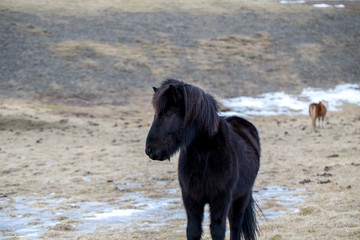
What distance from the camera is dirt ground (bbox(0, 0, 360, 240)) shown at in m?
6.84

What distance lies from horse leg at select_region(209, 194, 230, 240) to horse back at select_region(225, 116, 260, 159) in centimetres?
105

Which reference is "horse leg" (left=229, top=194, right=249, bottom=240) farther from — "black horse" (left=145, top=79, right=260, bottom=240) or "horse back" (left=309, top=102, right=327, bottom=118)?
"horse back" (left=309, top=102, right=327, bottom=118)

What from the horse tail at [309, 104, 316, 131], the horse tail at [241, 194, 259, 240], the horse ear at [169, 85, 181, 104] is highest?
the horse ear at [169, 85, 181, 104]

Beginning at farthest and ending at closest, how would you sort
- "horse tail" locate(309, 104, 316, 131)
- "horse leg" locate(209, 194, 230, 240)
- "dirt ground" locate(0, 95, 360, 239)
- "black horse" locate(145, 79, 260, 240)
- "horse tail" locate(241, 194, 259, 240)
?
1. "horse tail" locate(309, 104, 316, 131)
2. "dirt ground" locate(0, 95, 360, 239)
3. "horse tail" locate(241, 194, 259, 240)
4. "horse leg" locate(209, 194, 230, 240)
5. "black horse" locate(145, 79, 260, 240)

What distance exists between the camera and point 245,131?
16.2 feet

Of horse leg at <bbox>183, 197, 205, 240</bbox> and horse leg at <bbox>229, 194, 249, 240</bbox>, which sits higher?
horse leg at <bbox>183, 197, 205, 240</bbox>

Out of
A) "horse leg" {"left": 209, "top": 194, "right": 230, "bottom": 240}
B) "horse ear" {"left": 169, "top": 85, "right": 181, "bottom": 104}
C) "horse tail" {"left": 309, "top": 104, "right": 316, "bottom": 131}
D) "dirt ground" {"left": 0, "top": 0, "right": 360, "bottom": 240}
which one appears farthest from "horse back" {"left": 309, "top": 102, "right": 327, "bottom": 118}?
"horse ear" {"left": 169, "top": 85, "right": 181, "bottom": 104}

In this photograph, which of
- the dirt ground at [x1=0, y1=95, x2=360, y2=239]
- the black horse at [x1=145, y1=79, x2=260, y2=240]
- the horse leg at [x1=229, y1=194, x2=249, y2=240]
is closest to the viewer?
the black horse at [x1=145, y1=79, x2=260, y2=240]

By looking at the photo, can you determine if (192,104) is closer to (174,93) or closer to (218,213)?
(174,93)

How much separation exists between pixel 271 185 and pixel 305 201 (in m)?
1.66

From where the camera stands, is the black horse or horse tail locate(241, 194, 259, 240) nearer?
the black horse

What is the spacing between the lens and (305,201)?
6.87m

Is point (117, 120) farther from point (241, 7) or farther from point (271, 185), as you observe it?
point (241, 7)

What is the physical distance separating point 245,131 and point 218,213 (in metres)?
1.46
